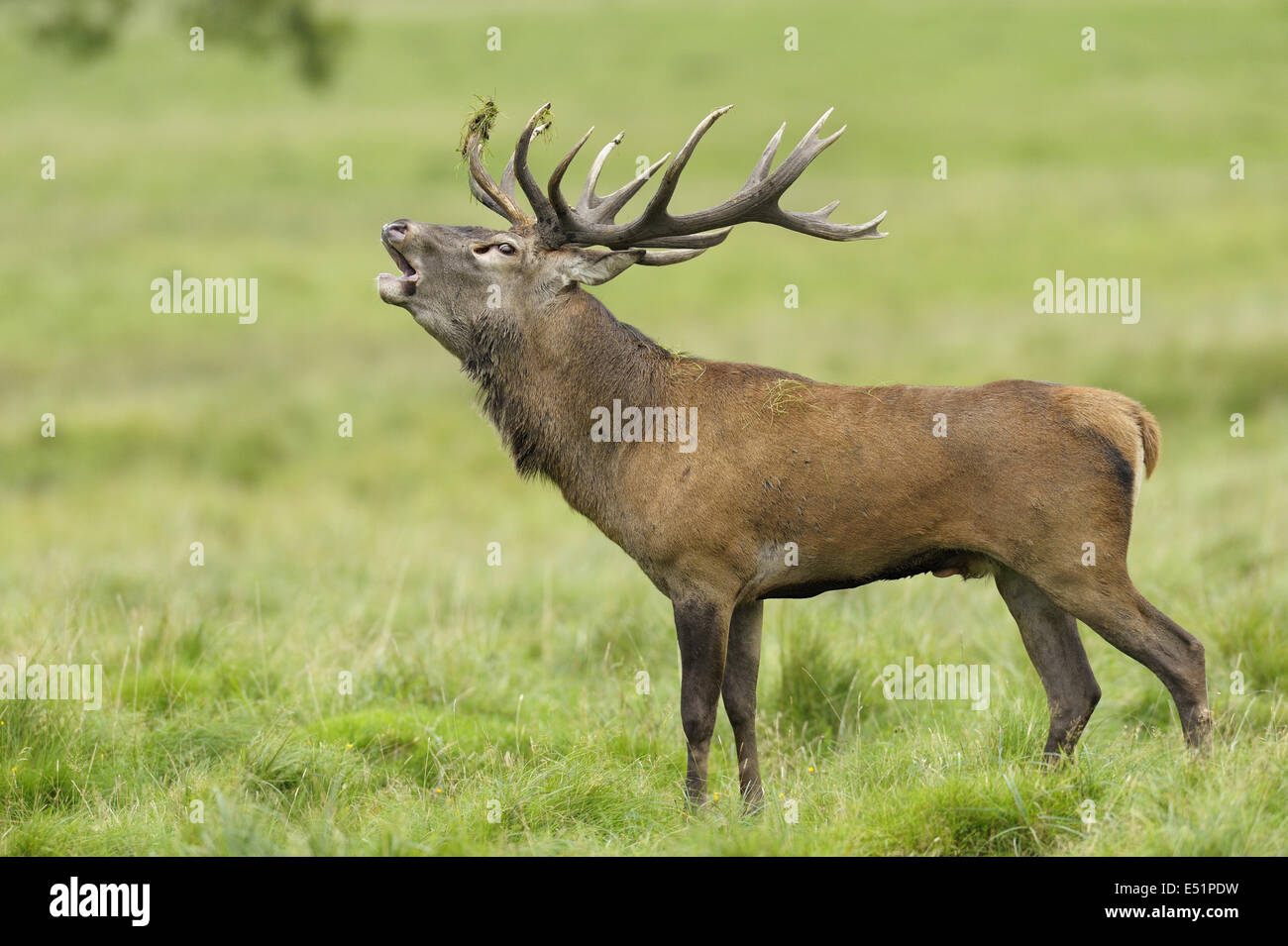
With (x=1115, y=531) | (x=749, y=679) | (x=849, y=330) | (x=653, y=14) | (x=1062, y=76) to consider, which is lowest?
(x=749, y=679)

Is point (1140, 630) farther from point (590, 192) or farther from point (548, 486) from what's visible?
point (548, 486)

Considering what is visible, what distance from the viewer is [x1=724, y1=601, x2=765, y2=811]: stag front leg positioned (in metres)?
7.32

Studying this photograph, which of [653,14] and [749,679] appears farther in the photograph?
A: [653,14]

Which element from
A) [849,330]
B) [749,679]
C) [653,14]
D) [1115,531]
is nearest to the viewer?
[1115,531]

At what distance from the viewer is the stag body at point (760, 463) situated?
6676 mm

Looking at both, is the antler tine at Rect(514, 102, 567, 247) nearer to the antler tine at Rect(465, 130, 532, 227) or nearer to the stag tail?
the antler tine at Rect(465, 130, 532, 227)

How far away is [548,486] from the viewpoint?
471 inches

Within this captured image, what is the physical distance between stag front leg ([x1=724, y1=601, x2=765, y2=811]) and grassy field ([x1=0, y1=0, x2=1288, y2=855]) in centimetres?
31

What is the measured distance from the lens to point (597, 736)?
7602 millimetres

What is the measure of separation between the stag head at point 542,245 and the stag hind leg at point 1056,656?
1969mm
